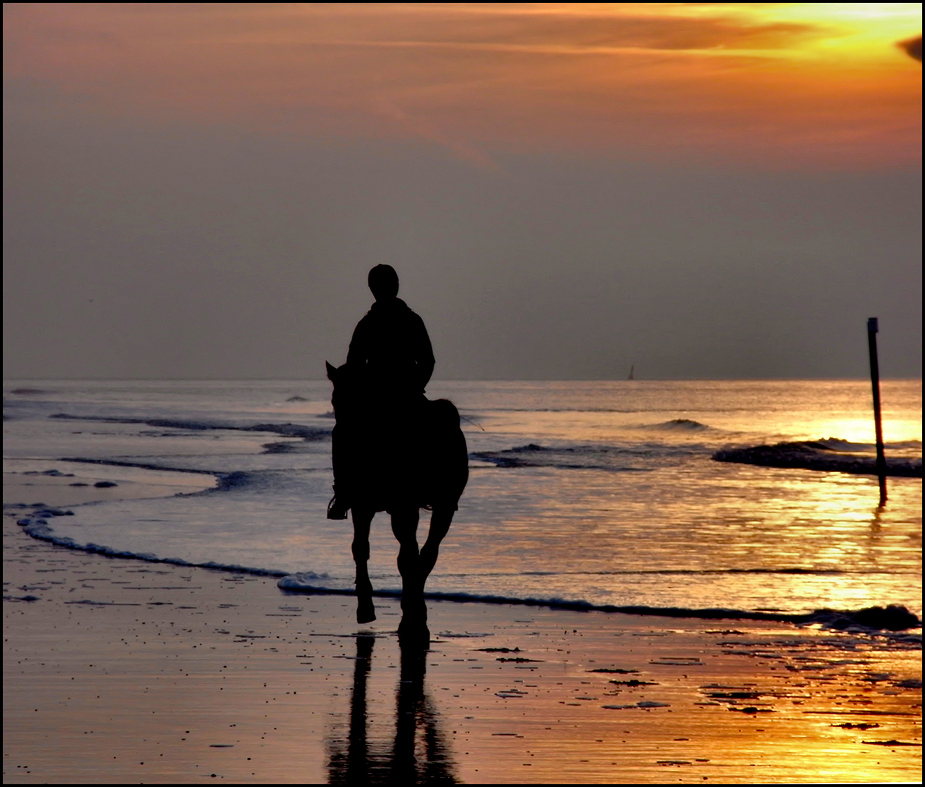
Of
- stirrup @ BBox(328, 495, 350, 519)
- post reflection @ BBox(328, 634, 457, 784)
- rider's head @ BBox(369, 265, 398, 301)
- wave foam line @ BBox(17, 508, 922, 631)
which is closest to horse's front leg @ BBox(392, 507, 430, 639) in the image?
stirrup @ BBox(328, 495, 350, 519)

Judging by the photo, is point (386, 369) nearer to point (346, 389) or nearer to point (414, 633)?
point (346, 389)

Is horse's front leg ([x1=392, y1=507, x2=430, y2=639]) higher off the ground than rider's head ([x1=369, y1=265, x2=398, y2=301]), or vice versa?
rider's head ([x1=369, y1=265, x2=398, y2=301])

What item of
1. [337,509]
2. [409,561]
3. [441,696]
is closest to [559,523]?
[409,561]

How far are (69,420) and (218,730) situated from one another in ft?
199

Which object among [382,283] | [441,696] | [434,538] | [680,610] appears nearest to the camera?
[441,696]

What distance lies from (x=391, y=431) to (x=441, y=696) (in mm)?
1560

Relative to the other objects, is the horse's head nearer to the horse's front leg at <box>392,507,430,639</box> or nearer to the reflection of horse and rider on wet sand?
the reflection of horse and rider on wet sand

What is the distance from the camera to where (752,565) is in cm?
1370

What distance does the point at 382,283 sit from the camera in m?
7.59

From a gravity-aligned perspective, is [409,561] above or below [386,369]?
below

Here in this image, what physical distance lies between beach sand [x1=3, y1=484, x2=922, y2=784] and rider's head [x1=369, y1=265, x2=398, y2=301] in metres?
2.29

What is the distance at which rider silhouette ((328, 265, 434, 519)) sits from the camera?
7.45 metres

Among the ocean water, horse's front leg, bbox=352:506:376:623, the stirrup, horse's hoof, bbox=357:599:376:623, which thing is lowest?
the ocean water

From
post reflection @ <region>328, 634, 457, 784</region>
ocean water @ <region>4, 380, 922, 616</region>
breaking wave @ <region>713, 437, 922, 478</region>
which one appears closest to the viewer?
post reflection @ <region>328, 634, 457, 784</region>
